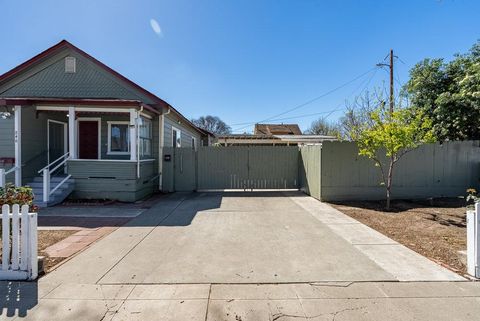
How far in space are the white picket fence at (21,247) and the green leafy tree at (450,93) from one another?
12.4m

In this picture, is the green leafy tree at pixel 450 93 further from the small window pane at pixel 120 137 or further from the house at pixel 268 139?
the small window pane at pixel 120 137

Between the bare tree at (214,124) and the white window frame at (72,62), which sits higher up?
the bare tree at (214,124)

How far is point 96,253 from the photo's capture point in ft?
16.1

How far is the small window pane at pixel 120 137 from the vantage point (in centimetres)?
1209

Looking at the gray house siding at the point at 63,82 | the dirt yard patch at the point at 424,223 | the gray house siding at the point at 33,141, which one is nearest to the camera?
the dirt yard patch at the point at 424,223

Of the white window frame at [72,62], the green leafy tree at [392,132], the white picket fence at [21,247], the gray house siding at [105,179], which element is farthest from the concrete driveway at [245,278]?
the white window frame at [72,62]

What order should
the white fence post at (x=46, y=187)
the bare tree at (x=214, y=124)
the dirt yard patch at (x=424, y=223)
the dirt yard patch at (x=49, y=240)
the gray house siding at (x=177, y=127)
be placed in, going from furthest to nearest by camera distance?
the bare tree at (x=214, y=124) < the gray house siding at (x=177, y=127) < the white fence post at (x=46, y=187) < the dirt yard patch at (x=424, y=223) < the dirt yard patch at (x=49, y=240)

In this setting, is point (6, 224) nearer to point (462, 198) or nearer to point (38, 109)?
point (38, 109)

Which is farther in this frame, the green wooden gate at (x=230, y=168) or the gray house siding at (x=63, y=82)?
the green wooden gate at (x=230, y=168)

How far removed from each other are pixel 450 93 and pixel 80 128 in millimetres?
14495

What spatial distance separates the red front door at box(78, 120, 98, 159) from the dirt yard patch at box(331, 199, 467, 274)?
9.45 meters

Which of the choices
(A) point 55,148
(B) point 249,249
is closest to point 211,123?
(A) point 55,148

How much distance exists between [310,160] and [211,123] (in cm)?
5269

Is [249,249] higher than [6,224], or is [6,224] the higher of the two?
[6,224]
